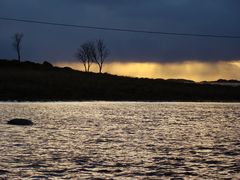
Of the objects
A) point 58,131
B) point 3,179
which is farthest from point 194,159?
point 58,131

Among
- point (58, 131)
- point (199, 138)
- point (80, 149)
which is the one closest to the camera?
point (80, 149)

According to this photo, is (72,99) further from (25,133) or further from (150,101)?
(25,133)

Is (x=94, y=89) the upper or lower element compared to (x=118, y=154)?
upper

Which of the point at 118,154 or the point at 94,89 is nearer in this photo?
the point at 118,154

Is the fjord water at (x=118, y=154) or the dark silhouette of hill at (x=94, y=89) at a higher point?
the dark silhouette of hill at (x=94, y=89)

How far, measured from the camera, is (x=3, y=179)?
25.7 metres

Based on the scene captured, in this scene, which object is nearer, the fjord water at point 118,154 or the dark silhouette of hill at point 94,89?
the fjord water at point 118,154

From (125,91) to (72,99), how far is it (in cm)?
1375

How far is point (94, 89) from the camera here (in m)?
141

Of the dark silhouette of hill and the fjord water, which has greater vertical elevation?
the dark silhouette of hill

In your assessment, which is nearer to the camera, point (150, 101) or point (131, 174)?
point (131, 174)

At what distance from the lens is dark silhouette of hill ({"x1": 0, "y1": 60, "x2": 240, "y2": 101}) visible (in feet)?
435

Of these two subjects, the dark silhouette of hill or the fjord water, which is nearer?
the fjord water

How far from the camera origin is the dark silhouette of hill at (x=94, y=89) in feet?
435
